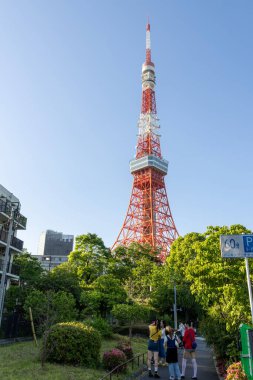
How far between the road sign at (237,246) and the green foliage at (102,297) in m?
17.7

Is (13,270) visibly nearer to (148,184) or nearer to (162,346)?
(162,346)

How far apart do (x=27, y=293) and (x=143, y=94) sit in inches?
1993

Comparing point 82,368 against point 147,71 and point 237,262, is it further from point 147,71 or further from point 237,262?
point 147,71

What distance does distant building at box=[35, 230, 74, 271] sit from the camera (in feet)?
265

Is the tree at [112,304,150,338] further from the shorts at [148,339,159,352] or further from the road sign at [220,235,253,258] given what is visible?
the road sign at [220,235,253,258]

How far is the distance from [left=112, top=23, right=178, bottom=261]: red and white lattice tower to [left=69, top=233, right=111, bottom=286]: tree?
19.4 m

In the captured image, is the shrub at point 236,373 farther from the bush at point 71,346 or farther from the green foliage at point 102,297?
the green foliage at point 102,297

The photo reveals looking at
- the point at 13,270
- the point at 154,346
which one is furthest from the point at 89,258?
the point at 154,346

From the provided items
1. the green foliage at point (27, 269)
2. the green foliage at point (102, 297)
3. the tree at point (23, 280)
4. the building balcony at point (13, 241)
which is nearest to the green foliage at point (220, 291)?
the green foliage at point (102, 297)

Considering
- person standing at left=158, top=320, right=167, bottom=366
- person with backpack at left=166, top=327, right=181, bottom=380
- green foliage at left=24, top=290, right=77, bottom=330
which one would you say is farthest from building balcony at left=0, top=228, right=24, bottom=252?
person with backpack at left=166, top=327, right=181, bottom=380

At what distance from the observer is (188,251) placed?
117 ft

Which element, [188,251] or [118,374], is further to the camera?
[188,251]

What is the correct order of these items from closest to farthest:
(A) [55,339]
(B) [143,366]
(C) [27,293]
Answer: (A) [55,339]
(B) [143,366]
(C) [27,293]

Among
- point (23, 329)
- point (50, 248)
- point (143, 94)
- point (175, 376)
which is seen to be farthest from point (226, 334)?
point (50, 248)
